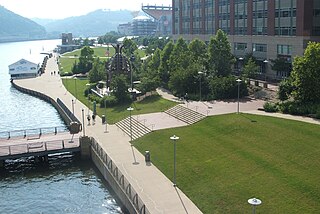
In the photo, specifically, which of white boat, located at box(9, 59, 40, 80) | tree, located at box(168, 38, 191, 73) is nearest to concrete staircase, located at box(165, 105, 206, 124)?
tree, located at box(168, 38, 191, 73)

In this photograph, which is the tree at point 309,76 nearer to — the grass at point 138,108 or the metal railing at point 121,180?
the grass at point 138,108

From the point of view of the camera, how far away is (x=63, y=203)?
36.3 m

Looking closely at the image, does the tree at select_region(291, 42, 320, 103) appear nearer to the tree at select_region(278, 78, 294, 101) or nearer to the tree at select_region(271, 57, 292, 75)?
the tree at select_region(278, 78, 294, 101)

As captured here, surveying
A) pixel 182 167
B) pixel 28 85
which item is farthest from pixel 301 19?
pixel 28 85

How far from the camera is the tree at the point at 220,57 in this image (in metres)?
72.9

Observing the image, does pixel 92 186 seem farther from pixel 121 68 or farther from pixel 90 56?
pixel 90 56

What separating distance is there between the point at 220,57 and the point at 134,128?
26170mm

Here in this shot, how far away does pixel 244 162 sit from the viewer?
36.8 m

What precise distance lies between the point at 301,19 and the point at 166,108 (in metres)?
27.8

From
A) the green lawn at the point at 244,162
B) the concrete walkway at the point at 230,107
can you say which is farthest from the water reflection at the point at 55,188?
the concrete walkway at the point at 230,107

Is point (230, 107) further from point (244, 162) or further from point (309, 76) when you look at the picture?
point (244, 162)

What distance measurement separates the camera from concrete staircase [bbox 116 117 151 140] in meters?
50.6

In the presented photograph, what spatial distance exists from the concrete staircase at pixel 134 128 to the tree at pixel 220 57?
2225 cm

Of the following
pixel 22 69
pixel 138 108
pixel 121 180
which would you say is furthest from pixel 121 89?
pixel 22 69
